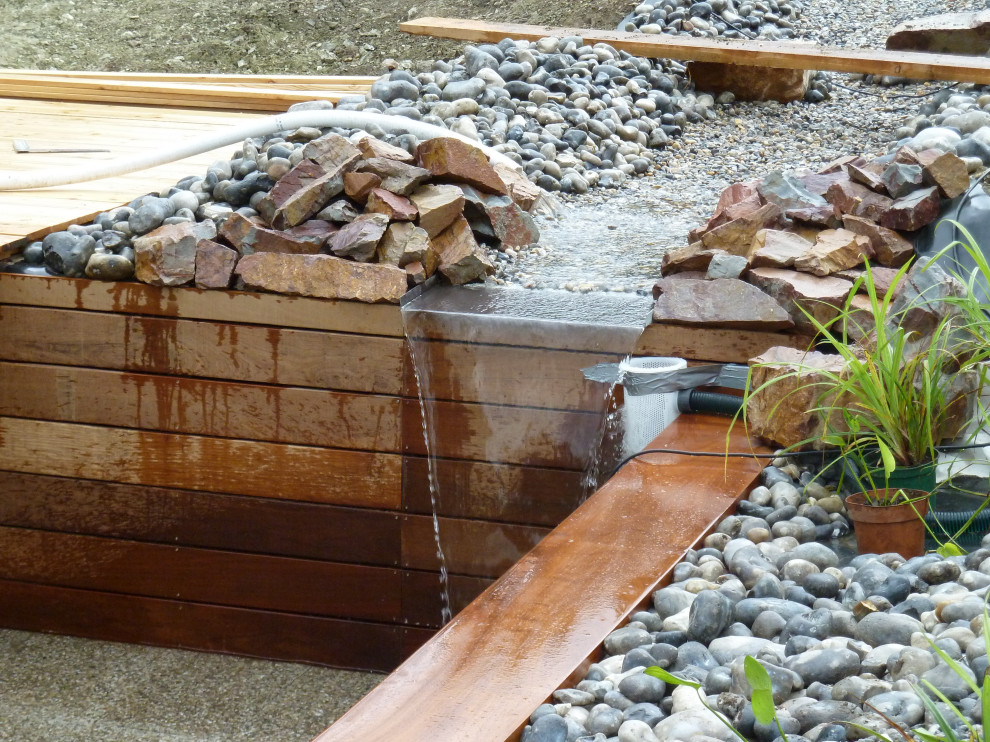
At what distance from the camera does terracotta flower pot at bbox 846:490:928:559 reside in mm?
1693

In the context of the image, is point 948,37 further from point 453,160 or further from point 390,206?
point 390,206

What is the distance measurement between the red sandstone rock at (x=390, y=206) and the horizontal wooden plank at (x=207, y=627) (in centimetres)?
112

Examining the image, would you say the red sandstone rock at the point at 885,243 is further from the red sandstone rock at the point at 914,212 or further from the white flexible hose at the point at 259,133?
the white flexible hose at the point at 259,133

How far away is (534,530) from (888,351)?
3.69 ft

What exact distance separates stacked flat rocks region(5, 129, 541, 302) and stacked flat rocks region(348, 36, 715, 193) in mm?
680

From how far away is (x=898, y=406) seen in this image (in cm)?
181

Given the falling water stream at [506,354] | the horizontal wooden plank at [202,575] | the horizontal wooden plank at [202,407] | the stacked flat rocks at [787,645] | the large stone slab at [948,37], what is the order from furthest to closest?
the large stone slab at [948,37] → the horizontal wooden plank at [202,575] → the horizontal wooden plank at [202,407] → the falling water stream at [506,354] → the stacked flat rocks at [787,645]

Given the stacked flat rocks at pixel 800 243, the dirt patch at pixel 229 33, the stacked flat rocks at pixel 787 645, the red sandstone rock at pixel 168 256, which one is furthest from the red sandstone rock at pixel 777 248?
the dirt patch at pixel 229 33

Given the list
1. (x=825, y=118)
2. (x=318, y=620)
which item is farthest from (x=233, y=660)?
(x=825, y=118)

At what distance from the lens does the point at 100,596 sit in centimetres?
305

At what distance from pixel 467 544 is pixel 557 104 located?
2.06m

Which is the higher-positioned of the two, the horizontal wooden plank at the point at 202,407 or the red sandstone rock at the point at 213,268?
the red sandstone rock at the point at 213,268

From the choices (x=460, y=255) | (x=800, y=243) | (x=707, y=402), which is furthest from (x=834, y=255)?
(x=460, y=255)

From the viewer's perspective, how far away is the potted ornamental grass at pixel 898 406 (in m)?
1.72
